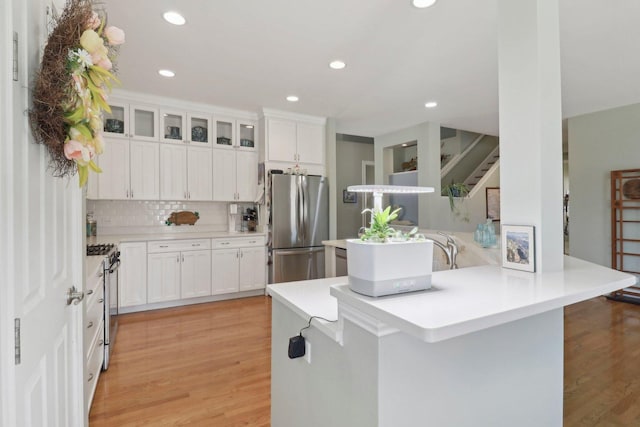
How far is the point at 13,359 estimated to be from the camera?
808 mm

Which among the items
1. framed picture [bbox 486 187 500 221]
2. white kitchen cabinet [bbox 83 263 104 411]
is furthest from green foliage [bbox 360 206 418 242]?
framed picture [bbox 486 187 500 221]

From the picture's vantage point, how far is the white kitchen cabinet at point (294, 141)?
15.5 ft

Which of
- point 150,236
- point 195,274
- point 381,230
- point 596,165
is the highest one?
point 596,165

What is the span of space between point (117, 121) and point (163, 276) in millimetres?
2042

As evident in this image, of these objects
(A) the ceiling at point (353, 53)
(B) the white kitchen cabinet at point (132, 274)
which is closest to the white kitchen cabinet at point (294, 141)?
(A) the ceiling at point (353, 53)

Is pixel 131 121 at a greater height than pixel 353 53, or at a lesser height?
lesser

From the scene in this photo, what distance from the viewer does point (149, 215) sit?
4.57m

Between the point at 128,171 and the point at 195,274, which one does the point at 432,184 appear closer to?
the point at 195,274

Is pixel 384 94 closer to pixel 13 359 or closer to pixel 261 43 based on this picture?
pixel 261 43

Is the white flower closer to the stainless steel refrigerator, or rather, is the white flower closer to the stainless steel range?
the stainless steel range

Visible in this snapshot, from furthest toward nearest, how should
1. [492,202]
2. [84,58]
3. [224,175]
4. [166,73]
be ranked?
1. [492,202]
2. [224,175]
3. [166,73]
4. [84,58]

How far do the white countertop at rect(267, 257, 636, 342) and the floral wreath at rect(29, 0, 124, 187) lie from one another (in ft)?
3.05

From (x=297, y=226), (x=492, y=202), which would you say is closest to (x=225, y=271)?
(x=297, y=226)

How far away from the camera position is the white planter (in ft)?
3.22
